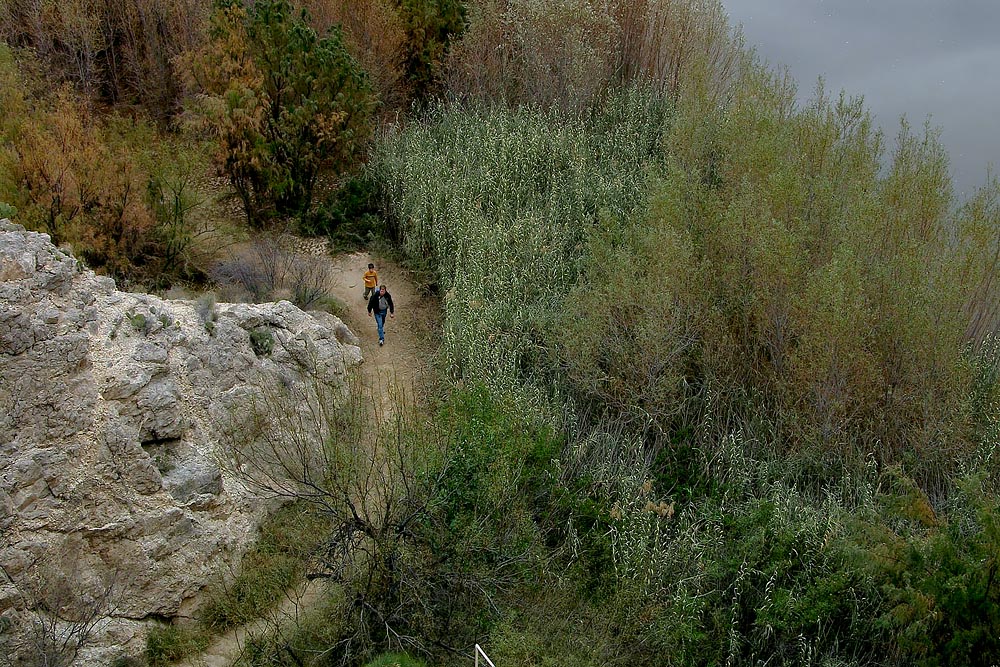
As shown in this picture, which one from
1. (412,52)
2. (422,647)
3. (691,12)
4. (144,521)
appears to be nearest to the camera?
(422,647)

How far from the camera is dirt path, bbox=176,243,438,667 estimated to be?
12.0m

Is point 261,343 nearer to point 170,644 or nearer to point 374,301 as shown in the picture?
point 374,301

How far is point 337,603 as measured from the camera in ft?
29.5

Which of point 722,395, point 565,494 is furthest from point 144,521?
point 722,395

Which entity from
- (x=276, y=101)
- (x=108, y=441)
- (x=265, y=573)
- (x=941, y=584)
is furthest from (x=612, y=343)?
(x=276, y=101)

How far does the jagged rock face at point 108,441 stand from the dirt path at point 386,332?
157 centimetres

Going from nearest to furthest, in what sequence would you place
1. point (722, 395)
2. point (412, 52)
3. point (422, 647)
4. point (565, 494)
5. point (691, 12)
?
point (422, 647), point (565, 494), point (722, 395), point (691, 12), point (412, 52)

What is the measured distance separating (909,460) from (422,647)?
21.6ft

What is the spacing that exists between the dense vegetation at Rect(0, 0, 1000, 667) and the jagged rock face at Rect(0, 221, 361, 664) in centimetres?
87

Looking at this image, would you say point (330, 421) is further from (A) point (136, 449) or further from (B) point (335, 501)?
(A) point (136, 449)

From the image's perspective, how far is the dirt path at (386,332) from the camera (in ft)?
39.3

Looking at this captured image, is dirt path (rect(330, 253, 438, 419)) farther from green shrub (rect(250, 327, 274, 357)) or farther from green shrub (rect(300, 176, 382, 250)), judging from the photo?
green shrub (rect(250, 327, 274, 357))

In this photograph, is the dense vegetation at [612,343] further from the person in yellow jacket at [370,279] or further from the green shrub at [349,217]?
the person in yellow jacket at [370,279]

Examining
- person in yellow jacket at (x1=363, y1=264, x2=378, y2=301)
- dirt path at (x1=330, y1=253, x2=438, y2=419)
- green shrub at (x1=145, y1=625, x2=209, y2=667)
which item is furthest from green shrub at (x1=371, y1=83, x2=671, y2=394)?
green shrub at (x1=145, y1=625, x2=209, y2=667)
